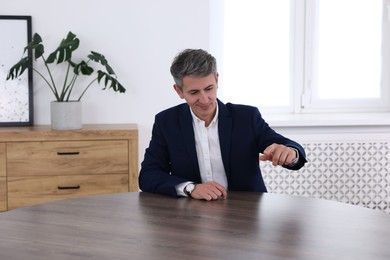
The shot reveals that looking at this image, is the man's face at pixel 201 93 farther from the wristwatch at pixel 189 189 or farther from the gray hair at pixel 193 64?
the wristwatch at pixel 189 189

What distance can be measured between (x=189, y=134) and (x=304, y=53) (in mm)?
2278

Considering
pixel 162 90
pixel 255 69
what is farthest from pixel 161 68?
pixel 255 69

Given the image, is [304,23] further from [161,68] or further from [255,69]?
[161,68]

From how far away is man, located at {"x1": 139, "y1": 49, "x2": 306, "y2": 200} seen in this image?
2.55m

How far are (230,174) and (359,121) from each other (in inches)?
78.7

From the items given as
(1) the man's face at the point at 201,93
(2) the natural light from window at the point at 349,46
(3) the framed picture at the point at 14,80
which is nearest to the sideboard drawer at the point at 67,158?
(3) the framed picture at the point at 14,80

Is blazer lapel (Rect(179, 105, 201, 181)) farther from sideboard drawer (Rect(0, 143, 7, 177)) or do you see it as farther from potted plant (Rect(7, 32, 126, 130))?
sideboard drawer (Rect(0, 143, 7, 177))

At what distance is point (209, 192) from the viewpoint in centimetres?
234

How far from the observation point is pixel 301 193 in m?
4.46

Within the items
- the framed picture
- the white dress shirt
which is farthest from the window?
the white dress shirt

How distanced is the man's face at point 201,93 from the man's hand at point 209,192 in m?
0.36

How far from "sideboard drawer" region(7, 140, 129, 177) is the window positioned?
3.49 feet

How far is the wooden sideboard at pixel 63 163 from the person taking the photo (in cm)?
387

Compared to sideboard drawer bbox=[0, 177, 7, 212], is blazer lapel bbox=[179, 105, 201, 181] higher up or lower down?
higher up
